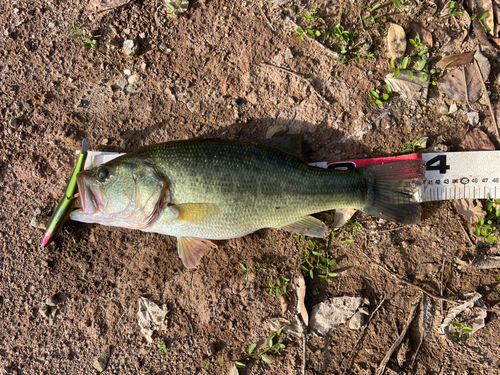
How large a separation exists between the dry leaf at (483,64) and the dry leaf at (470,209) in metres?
1.32

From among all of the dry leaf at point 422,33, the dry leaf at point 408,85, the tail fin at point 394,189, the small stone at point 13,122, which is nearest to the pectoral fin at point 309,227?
the tail fin at point 394,189

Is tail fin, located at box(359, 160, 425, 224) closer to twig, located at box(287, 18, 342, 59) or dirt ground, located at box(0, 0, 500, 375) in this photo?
dirt ground, located at box(0, 0, 500, 375)

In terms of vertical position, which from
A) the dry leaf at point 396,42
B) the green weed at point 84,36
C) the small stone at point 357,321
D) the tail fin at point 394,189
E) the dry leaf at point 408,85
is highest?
the green weed at point 84,36

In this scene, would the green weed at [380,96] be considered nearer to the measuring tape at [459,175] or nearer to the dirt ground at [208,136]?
the dirt ground at [208,136]

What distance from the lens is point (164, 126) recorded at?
12.0 feet

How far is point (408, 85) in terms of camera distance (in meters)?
3.59

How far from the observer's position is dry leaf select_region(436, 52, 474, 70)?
11.7ft

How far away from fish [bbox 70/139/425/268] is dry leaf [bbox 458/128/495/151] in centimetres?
71

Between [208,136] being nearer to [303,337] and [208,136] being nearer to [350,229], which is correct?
[350,229]

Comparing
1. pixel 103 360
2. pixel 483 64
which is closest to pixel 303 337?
pixel 103 360

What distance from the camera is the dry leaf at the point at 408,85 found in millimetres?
3590

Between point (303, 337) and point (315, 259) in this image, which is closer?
point (303, 337)

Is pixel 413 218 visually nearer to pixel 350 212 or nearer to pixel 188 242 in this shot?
pixel 350 212

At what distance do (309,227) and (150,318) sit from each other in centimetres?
193
